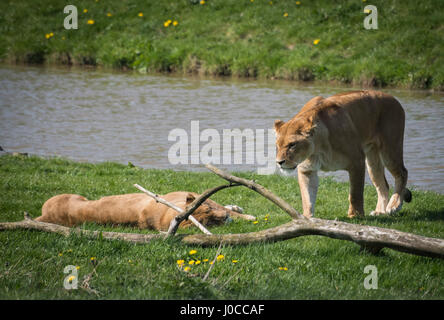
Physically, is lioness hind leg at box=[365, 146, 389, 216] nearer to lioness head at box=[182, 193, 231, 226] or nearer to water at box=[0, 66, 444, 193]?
water at box=[0, 66, 444, 193]

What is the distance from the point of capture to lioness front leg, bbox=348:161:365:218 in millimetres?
8227

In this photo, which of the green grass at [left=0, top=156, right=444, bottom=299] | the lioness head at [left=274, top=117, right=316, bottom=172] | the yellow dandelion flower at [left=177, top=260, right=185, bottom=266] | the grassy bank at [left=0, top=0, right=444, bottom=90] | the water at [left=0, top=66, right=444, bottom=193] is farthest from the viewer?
the grassy bank at [left=0, top=0, right=444, bottom=90]

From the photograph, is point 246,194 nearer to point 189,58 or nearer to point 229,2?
point 189,58

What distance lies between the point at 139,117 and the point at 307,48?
27.5ft

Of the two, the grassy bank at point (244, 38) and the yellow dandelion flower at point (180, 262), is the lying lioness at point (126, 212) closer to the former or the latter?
the yellow dandelion flower at point (180, 262)

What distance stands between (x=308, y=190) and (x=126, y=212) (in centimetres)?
265

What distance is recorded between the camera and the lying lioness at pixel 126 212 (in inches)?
310

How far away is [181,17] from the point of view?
93.0ft

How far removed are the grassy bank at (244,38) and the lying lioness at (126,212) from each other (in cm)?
1460

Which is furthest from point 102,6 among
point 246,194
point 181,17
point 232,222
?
point 232,222

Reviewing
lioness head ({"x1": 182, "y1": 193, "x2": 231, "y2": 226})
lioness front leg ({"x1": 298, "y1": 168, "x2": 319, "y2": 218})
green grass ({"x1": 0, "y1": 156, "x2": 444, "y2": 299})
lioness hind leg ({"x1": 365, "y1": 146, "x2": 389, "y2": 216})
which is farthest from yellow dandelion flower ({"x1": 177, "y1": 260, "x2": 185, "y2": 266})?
lioness hind leg ({"x1": 365, "y1": 146, "x2": 389, "y2": 216})

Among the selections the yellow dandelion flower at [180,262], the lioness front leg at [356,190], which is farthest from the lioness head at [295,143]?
the yellow dandelion flower at [180,262]

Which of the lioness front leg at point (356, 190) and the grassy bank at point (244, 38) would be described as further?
the grassy bank at point (244, 38)

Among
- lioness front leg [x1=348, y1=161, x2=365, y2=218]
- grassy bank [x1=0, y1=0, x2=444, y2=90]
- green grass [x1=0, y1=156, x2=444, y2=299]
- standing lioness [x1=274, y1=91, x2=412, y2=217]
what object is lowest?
green grass [x1=0, y1=156, x2=444, y2=299]
